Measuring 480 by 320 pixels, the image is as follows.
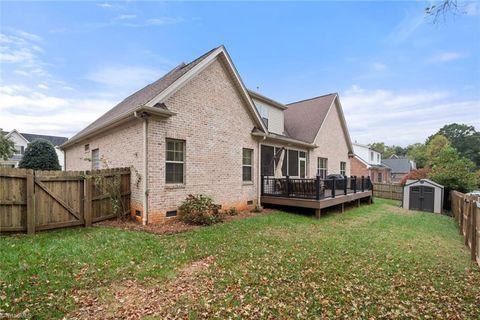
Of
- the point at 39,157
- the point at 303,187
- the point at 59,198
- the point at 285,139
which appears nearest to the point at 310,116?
the point at 285,139

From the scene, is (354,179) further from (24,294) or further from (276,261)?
(24,294)

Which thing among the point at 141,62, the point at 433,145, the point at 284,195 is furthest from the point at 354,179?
the point at 433,145

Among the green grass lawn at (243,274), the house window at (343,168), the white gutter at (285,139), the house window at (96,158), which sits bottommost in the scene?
the green grass lawn at (243,274)

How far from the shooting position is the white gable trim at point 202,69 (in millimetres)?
8031

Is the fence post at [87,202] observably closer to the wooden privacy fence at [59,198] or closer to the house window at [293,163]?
the wooden privacy fence at [59,198]

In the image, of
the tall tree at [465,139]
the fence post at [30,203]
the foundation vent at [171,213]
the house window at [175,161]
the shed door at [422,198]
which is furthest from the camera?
the tall tree at [465,139]

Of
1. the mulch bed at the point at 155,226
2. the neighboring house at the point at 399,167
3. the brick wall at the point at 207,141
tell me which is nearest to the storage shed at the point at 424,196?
the brick wall at the point at 207,141

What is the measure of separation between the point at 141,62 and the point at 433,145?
214 ft

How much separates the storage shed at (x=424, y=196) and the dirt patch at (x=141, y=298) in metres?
16.3

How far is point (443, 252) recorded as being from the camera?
6.42 m

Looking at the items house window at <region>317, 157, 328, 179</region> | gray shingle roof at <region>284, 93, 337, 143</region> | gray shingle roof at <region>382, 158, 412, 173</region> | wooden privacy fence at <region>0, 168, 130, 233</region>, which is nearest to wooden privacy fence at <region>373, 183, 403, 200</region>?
house window at <region>317, 157, 328, 179</region>

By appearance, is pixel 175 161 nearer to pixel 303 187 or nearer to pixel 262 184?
pixel 262 184

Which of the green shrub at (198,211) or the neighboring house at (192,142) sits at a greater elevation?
the neighboring house at (192,142)

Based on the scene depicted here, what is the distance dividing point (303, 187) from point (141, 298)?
8371mm
